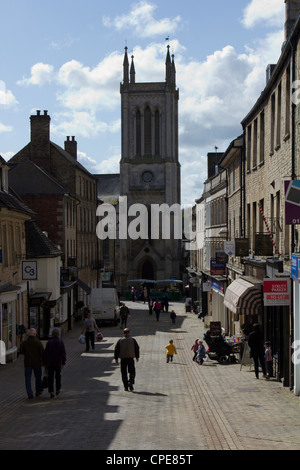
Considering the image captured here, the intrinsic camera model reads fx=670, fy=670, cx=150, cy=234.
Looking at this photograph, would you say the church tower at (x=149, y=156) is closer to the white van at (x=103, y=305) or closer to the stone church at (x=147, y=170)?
the stone church at (x=147, y=170)

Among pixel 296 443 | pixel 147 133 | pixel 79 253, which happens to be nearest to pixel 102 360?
pixel 296 443

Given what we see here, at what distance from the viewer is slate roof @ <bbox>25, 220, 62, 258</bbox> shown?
3153 cm

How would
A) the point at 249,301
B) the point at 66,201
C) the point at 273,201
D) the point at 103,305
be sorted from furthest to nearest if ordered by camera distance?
the point at 66,201 < the point at 103,305 < the point at 249,301 < the point at 273,201

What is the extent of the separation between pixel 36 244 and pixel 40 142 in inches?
707

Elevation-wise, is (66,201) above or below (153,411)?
above

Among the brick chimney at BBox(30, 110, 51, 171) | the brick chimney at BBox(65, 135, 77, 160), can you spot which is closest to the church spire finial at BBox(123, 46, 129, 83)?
the brick chimney at BBox(65, 135, 77, 160)

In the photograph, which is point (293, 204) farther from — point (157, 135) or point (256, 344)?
point (157, 135)

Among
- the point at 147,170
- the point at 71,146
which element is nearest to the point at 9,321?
the point at 71,146

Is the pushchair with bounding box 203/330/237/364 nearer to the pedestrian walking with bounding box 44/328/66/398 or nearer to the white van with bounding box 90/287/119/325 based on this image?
the pedestrian walking with bounding box 44/328/66/398

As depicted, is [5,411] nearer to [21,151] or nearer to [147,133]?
[21,151]

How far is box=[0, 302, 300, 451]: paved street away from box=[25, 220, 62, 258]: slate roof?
30.3 ft

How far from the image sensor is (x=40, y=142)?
48.6 metres

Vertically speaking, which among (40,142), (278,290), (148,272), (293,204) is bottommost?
(148,272)
